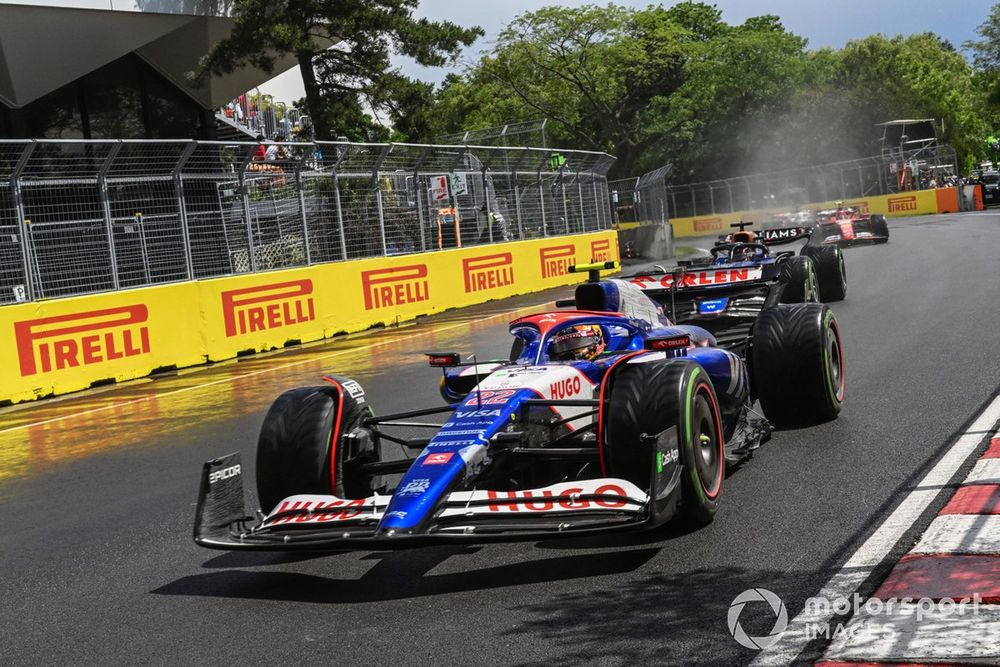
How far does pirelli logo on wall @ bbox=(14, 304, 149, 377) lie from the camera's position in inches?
508

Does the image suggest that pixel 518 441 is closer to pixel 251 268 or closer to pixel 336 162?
pixel 251 268

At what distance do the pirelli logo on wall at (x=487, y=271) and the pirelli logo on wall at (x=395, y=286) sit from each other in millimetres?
1476

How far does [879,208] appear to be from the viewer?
50656 millimetres

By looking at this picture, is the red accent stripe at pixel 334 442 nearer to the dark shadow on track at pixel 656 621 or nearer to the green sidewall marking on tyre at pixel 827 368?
the dark shadow on track at pixel 656 621

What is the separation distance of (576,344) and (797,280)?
695 centimetres

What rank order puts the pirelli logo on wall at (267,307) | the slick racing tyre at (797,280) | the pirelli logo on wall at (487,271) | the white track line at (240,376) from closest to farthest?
the white track line at (240,376)
the slick racing tyre at (797,280)
the pirelli logo on wall at (267,307)
the pirelli logo on wall at (487,271)

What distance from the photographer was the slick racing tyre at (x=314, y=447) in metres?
5.55

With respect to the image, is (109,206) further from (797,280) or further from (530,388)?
(530,388)

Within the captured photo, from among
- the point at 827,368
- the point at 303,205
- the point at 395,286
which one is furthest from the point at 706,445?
the point at 395,286

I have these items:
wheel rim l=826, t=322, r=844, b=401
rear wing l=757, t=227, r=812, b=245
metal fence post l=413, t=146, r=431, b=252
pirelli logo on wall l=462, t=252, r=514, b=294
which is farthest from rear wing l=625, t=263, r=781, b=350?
pirelli logo on wall l=462, t=252, r=514, b=294

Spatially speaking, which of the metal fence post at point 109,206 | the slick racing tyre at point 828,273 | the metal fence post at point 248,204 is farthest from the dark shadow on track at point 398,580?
the metal fence post at point 248,204

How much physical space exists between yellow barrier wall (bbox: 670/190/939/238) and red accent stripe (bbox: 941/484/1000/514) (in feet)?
132

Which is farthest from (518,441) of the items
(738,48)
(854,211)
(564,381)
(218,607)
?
(738,48)

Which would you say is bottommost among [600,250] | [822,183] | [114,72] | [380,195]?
[600,250]
